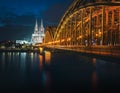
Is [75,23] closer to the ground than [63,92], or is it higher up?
higher up

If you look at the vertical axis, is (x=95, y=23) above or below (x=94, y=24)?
above

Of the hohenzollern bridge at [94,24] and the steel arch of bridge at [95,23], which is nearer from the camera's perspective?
the hohenzollern bridge at [94,24]

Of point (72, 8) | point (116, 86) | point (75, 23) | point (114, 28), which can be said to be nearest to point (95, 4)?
point (114, 28)

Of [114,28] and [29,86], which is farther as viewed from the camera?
[114,28]

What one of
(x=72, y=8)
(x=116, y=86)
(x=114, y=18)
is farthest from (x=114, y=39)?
(x=116, y=86)

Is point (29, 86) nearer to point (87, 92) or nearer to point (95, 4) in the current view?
point (87, 92)

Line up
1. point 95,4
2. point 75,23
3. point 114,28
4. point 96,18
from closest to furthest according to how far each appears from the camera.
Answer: point 95,4
point 114,28
point 96,18
point 75,23

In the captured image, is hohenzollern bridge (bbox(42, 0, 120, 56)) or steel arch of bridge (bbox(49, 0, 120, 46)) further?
steel arch of bridge (bbox(49, 0, 120, 46))

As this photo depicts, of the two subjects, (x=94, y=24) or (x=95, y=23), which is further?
(x=95, y=23)

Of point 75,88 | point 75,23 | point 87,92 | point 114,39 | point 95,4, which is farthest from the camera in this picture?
point 75,23

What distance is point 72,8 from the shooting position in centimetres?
8094

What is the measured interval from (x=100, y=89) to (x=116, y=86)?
55.1 inches

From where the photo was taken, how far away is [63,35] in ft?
365

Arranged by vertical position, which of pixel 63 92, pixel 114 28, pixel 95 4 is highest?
pixel 95 4
